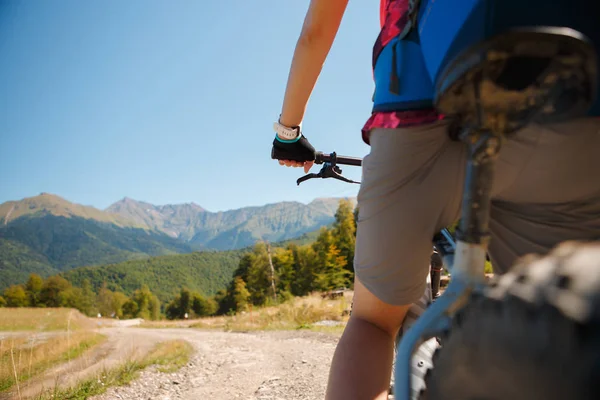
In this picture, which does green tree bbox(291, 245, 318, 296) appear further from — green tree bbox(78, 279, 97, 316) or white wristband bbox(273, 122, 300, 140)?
green tree bbox(78, 279, 97, 316)

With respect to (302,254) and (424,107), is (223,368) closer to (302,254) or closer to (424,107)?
(424,107)

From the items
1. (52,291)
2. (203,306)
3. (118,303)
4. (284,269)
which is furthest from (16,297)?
(284,269)

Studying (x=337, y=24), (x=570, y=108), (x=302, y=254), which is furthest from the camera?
(x=302, y=254)

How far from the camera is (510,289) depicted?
0.47 meters

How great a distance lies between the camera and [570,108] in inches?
23.9

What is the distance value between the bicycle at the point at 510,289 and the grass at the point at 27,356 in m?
4.12

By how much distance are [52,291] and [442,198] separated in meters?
78.1

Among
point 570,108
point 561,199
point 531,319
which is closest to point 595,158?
point 561,199

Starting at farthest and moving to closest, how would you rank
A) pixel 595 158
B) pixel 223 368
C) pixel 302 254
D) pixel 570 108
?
pixel 302 254 → pixel 223 368 → pixel 595 158 → pixel 570 108

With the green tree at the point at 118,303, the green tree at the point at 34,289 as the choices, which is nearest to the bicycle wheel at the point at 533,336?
the green tree at the point at 34,289

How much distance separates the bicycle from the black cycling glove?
1138 mm

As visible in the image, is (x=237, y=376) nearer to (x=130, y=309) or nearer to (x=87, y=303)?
(x=87, y=303)

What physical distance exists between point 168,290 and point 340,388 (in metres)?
156

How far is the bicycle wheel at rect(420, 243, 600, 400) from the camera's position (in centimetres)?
40
